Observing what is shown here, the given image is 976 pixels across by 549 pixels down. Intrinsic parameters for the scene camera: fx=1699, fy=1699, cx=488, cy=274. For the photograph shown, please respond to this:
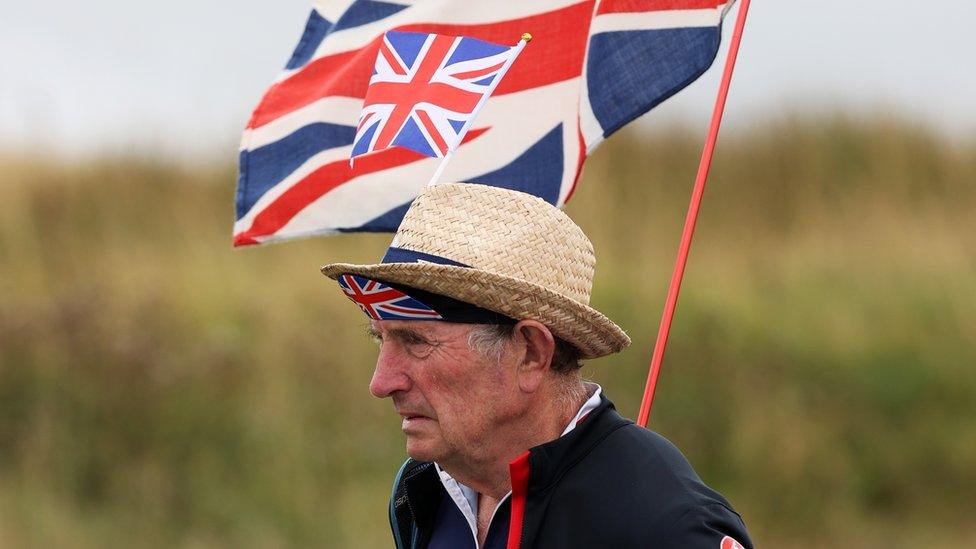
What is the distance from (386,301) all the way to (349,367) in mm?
6114

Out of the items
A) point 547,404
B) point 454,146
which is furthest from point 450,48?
point 547,404

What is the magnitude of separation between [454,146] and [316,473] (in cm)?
533

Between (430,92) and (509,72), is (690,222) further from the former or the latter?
(509,72)

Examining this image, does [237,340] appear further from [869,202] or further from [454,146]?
[454,146]

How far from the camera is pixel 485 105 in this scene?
4801 mm

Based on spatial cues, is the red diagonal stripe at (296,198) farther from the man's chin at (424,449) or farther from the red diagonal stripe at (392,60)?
the man's chin at (424,449)

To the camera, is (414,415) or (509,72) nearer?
(414,415)

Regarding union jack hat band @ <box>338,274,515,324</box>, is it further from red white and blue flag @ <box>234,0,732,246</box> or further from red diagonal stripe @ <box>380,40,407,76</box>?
red white and blue flag @ <box>234,0,732,246</box>

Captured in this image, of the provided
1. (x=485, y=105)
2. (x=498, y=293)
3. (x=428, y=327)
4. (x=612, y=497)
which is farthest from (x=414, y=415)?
(x=485, y=105)

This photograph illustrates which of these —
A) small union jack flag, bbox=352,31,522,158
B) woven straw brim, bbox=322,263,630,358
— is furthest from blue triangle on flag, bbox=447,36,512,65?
woven straw brim, bbox=322,263,630,358

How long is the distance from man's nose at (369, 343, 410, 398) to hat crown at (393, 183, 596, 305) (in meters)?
0.22

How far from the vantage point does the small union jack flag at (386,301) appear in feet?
10.5

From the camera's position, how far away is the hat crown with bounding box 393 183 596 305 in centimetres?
322

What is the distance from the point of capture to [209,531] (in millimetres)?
8328
